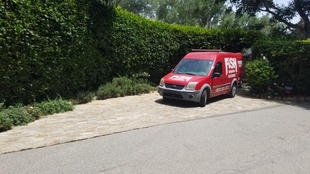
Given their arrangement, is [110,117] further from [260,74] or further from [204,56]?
[260,74]

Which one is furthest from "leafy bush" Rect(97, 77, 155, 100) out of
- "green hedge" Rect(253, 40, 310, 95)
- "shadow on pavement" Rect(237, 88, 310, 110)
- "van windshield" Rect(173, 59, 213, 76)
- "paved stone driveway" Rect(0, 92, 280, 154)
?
"green hedge" Rect(253, 40, 310, 95)

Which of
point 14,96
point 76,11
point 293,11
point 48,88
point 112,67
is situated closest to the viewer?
point 14,96

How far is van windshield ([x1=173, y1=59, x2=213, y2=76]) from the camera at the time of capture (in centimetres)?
990

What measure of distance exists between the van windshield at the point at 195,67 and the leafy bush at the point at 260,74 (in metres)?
2.87

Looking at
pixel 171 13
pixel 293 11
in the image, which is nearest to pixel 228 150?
pixel 293 11

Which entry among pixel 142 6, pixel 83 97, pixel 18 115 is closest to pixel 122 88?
pixel 83 97

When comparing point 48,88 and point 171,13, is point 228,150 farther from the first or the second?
point 171,13

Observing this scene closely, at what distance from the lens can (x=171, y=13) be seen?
95.9 feet

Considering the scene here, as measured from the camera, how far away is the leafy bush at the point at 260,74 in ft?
37.8

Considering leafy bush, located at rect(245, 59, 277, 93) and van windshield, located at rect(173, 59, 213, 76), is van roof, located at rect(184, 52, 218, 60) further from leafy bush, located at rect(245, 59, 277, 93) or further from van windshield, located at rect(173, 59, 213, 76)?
leafy bush, located at rect(245, 59, 277, 93)

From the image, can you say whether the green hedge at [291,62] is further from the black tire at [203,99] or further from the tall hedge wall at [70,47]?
the tall hedge wall at [70,47]

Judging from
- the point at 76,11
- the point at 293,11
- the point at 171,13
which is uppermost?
the point at 171,13

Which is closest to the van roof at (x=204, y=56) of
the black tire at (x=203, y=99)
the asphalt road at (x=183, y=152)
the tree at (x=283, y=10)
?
the black tire at (x=203, y=99)

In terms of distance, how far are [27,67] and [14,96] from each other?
2.99 feet
